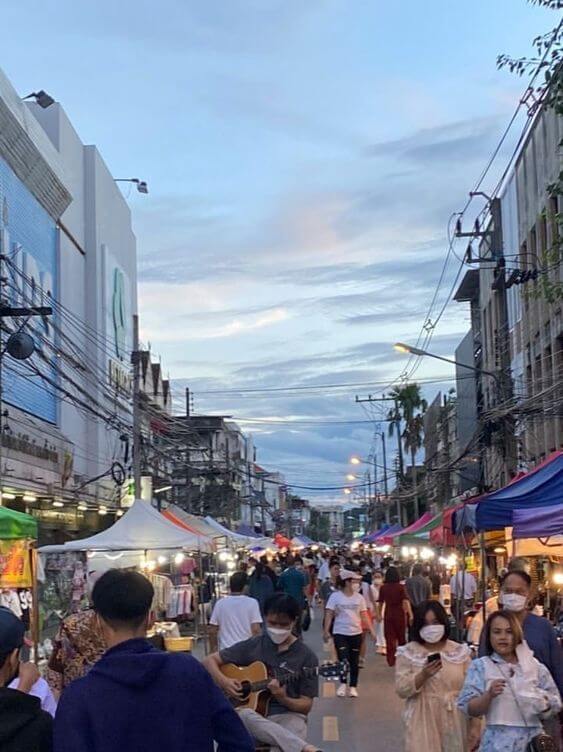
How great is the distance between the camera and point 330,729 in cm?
1238

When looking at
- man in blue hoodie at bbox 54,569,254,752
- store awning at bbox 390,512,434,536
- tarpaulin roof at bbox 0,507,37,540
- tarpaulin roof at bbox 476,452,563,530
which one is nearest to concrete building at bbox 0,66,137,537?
store awning at bbox 390,512,434,536

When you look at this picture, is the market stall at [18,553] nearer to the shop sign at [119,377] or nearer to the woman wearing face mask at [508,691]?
the woman wearing face mask at [508,691]

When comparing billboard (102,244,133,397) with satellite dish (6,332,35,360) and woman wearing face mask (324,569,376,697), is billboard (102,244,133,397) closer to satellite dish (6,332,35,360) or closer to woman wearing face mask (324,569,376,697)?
satellite dish (6,332,35,360)

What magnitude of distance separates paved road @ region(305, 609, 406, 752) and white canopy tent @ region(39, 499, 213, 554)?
337 centimetres

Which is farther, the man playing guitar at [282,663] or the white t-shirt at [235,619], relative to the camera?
the white t-shirt at [235,619]

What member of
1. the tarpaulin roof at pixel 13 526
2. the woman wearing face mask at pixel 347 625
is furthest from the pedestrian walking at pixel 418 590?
the tarpaulin roof at pixel 13 526

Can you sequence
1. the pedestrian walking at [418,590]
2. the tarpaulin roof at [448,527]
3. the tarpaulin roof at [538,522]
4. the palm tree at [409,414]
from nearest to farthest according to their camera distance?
the tarpaulin roof at [538,522] → the pedestrian walking at [418,590] → the tarpaulin roof at [448,527] → the palm tree at [409,414]

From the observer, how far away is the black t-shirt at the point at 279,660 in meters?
6.30

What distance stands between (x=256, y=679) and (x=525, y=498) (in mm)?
5771

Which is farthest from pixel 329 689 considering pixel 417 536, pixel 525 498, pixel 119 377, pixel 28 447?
pixel 119 377

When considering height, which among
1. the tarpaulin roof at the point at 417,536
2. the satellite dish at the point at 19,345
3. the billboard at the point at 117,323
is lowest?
the tarpaulin roof at the point at 417,536

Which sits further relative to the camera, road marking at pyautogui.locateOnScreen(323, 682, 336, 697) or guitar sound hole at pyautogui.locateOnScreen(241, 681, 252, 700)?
road marking at pyautogui.locateOnScreen(323, 682, 336, 697)

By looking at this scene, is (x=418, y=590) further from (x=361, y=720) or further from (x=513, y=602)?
(x=513, y=602)

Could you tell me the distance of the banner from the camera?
44.4ft
